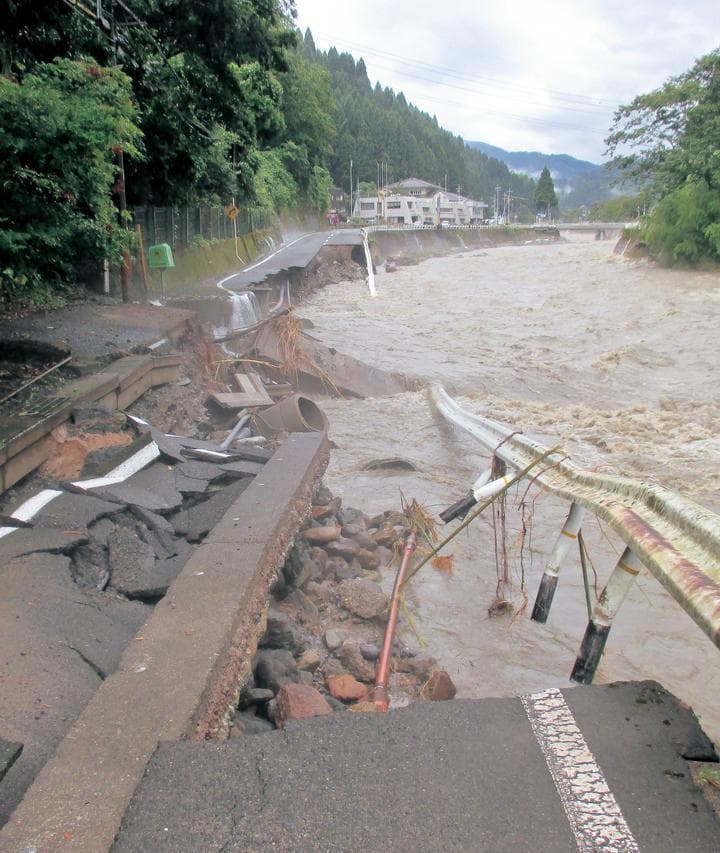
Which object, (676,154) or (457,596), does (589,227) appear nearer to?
(676,154)

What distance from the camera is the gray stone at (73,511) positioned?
509 centimetres

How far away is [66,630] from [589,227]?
10327 cm

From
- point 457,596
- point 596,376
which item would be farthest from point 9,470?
point 596,376

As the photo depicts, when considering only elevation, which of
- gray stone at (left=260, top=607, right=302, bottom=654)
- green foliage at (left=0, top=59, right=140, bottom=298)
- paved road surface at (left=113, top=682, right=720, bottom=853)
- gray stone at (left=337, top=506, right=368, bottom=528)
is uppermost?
green foliage at (left=0, top=59, right=140, bottom=298)

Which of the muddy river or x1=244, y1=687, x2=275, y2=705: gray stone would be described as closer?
x1=244, y1=687, x2=275, y2=705: gray stone

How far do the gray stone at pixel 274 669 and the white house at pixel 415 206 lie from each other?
10108 cm

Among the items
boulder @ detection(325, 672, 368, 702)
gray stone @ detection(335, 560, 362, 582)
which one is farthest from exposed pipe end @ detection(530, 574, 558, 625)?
gray stone @ detection(335, 560, 362, 582)

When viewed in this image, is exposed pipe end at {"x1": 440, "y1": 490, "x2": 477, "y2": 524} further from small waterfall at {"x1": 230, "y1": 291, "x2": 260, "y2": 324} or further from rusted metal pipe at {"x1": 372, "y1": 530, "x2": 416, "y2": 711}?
small waterfall at {"x1": 230, "y1": 291, "x2": 260, "y2": 324}

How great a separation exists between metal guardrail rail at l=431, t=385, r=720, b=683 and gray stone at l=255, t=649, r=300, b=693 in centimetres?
147

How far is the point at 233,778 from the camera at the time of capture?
2.52 metres

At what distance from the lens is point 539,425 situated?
12898 millimetres

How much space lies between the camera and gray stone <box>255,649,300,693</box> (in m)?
3.92

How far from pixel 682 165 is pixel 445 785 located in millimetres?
33765

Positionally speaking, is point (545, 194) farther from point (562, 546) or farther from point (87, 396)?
point (562, 546)
